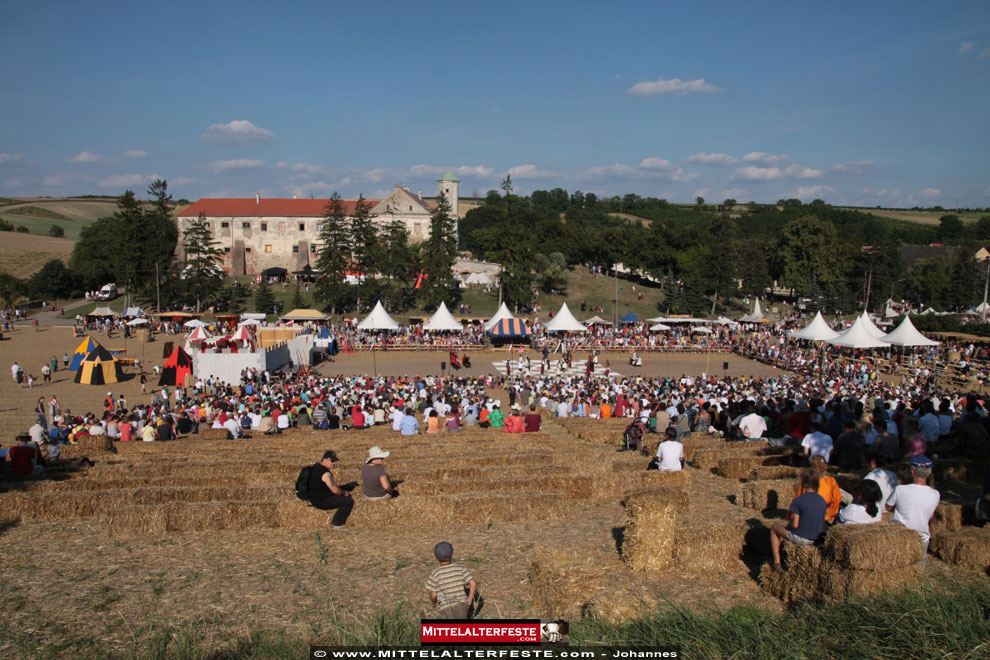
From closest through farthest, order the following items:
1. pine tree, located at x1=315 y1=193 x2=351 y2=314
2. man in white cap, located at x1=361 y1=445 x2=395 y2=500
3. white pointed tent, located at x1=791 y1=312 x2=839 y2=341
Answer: man in white cap, located at x1=361 y1=445 x2=395 y2=500, white pointed tent, located at x1=791 y1=312 x2=839 y2=341, pine tree, located at x1=315 y1=193 x2=351 y2=314

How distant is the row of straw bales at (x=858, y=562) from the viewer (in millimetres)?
5926

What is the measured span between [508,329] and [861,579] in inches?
1563

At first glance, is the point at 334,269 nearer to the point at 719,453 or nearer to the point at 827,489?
the point at 719,453

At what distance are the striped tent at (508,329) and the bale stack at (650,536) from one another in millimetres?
37899

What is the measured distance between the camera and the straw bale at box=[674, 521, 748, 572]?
7.28 meters

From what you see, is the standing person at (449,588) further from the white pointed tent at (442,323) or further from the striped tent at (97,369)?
the white pointed tent at (442,323)

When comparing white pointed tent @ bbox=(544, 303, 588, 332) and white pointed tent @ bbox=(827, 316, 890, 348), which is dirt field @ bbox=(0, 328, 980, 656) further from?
white pointed tent @ bbox=(544, 303, 588, 332)

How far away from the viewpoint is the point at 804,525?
6.84 metres

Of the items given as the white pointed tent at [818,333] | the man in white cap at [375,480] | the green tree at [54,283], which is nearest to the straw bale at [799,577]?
the man in white cap at [375,480]

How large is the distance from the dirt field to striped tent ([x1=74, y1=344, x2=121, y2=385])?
21.5m

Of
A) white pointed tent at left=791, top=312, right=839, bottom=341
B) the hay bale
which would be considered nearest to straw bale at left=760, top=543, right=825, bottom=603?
the hay bale

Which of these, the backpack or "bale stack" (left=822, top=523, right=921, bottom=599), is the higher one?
"bale stack" (left=822, top=523, right=921, bottom=599)

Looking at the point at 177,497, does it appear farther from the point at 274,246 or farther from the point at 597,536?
the point at 274,246

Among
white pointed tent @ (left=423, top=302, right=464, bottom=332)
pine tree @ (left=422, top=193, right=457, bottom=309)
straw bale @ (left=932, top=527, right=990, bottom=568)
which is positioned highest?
pine tree @ (left=422, top=193, right=457, bottom=309)
